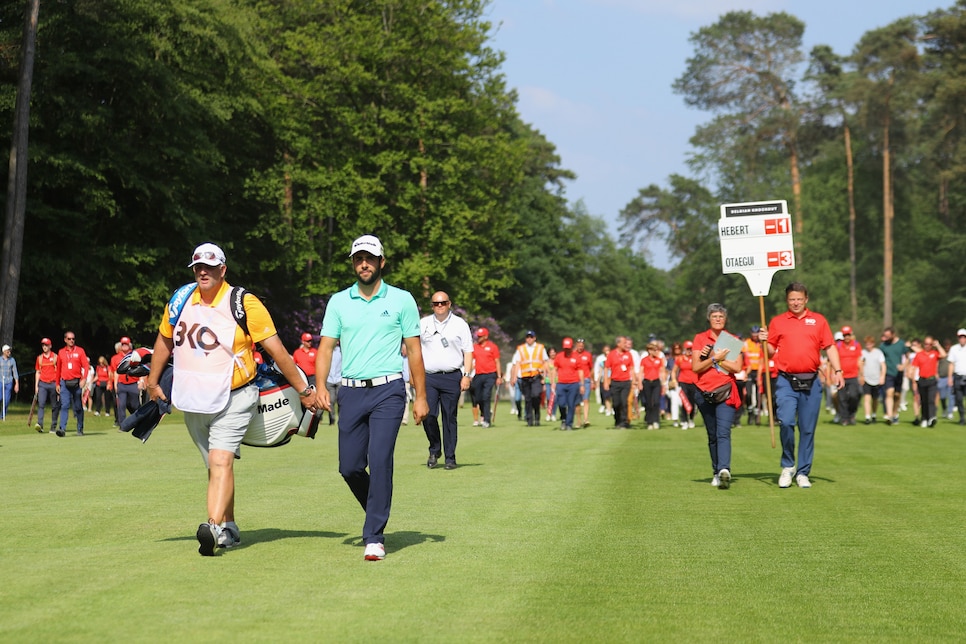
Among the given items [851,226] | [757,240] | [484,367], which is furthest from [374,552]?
[851,226]

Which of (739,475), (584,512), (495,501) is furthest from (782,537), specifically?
(739,475)

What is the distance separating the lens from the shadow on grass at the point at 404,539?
9.45m

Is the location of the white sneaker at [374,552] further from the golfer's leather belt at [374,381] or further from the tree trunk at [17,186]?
the tree trunk at [17,186]

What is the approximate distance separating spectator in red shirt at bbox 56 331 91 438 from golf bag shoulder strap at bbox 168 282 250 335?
63.1ft

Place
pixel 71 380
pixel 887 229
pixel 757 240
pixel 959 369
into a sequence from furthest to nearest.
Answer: pixel 887 229
pixel 959 369
pixel 71 380
pixel 757 240

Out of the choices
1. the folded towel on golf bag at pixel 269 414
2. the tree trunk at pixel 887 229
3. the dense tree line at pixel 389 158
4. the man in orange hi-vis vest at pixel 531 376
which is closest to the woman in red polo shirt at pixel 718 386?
the folded towel on golf bag at pixel 269 414

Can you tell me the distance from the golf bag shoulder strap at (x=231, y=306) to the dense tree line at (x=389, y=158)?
30.7 m

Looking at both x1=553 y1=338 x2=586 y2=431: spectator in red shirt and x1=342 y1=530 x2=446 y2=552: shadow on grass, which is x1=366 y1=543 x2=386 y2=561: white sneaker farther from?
x1=553 y1=338 x2=586 y2=431: spectator in red shirt

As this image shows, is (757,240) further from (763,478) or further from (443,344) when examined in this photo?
(443,344)

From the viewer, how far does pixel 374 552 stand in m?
8.59

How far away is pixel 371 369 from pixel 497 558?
1.54 metres

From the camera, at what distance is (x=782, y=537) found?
10.1 meters

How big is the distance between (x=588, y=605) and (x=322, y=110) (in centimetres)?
4595

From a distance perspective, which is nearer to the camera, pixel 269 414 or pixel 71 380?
pixel 269 414
